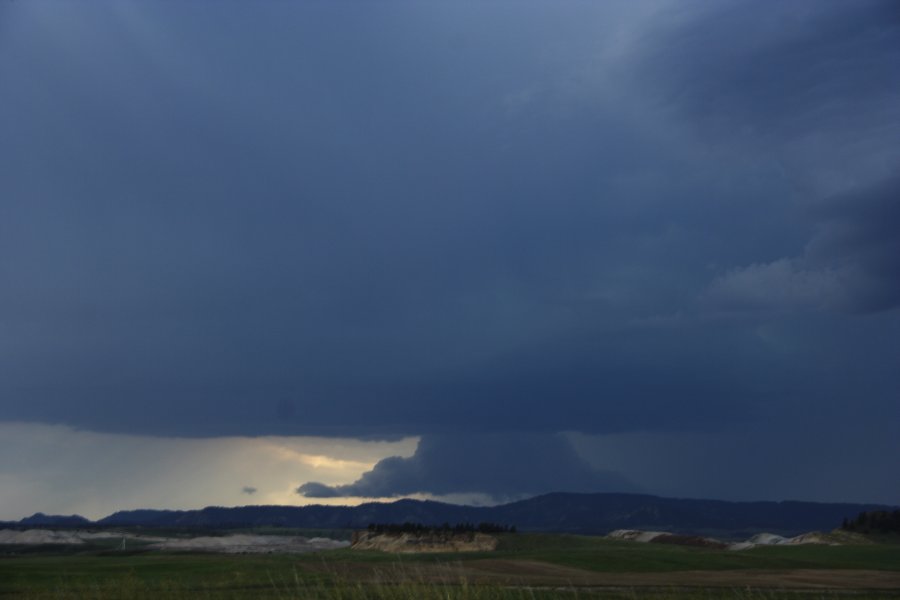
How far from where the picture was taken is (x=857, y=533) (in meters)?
106

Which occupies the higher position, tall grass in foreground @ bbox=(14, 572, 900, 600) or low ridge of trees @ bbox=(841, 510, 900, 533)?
low ridge of trees @ bbox=(841, 510, 900, 533)

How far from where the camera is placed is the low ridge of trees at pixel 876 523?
107 m

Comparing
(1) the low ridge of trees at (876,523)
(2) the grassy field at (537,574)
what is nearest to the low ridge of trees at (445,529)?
(2) the grassy field at (537,574)

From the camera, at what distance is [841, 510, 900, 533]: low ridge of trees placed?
10675 centimetres

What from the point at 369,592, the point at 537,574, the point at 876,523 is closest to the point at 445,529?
the point at 537,574

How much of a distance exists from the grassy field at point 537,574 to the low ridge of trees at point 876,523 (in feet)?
72.1

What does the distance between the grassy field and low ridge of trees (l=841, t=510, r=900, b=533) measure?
2197 centimetres

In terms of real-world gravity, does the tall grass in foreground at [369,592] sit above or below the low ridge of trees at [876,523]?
below

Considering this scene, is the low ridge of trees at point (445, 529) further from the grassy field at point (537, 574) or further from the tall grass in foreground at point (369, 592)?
the tall grass in foreground at point (369, 592)

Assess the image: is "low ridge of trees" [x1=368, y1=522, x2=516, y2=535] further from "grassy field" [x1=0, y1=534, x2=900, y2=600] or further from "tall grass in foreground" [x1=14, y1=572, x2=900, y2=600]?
"tall grass in foreground" [x1=14, y1=572, x2=900, y2=600]

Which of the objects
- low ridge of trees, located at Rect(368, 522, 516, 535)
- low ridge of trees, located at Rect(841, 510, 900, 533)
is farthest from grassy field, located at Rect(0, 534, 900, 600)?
low ridge of trees, located at Rect(841, 510, 900, 533)

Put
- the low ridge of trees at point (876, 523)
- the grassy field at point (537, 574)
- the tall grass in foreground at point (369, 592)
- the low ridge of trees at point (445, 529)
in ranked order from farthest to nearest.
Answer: the low ridge of trees at point (876, 523), the low ridge of trees at point (445, 529), the grassy field at point (537, 574), the tall grass in foreground at point (369, 592)

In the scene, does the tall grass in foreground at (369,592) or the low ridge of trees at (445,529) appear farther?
the low ridge of trees at (445,529)

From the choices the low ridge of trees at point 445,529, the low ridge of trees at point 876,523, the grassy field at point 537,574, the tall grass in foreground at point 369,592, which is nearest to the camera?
the tall grass in foreground at point 369,592
